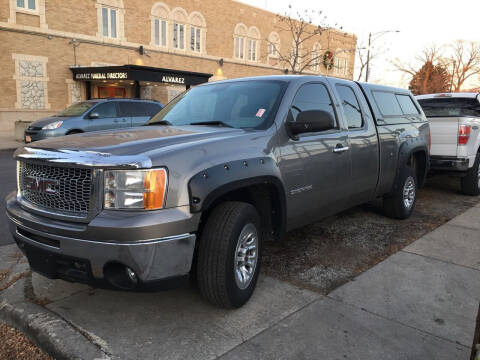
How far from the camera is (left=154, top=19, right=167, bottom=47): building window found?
86.1 ft

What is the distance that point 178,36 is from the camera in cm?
2750

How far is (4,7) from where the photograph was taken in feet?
64.9

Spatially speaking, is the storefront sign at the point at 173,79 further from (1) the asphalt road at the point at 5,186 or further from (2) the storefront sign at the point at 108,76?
(1) the asphalt road at the point at 5,186

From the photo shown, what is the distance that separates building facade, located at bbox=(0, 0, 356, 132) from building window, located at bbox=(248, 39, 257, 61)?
0.08 metres

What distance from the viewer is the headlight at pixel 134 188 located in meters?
2.57

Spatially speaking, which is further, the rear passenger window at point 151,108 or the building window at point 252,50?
the building window at point 252,50

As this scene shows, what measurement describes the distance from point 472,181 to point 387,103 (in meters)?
3.09

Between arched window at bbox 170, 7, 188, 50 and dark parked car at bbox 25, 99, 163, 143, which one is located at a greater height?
arched window at bbox 170, 7, 188, 50

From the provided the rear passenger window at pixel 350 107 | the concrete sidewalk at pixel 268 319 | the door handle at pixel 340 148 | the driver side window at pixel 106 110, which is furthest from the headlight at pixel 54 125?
the door handle at pixel 340 148

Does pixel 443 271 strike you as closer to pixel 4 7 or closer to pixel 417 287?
pixel 417 287

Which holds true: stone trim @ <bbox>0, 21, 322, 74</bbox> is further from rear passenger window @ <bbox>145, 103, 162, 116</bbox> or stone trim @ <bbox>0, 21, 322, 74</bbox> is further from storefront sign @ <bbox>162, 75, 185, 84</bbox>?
rear passenger window @ <bbox>145, 103, 162, 116</bbox>

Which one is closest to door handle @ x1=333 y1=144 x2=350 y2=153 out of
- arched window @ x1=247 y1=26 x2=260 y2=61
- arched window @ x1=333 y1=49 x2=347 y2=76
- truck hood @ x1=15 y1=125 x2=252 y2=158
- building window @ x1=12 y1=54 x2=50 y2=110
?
truck hood @ x1=15 y1=125 x2=252 y2=158

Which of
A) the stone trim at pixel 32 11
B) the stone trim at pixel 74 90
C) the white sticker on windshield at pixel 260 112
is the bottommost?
the white sticker on windshield at pixel 260 112

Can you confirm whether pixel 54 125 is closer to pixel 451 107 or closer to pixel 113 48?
pixel 451 107
